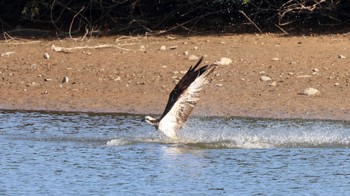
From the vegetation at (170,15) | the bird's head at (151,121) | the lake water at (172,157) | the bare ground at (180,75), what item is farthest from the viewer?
the vegetation at (170,15)

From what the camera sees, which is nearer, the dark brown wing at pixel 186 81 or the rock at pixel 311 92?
the dark brown wing at pixel 186 81

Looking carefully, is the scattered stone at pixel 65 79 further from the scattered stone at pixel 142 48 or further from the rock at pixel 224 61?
the rock at pixel 224 61

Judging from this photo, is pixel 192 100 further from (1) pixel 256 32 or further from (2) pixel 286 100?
(1) pixel 256 32

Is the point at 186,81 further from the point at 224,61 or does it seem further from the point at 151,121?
the point at 224,61

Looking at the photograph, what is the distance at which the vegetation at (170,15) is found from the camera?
1438cm

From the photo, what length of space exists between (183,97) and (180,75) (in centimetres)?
283

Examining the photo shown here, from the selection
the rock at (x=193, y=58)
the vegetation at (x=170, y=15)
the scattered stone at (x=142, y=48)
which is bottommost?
the scattered stone at (x=142, y=48)

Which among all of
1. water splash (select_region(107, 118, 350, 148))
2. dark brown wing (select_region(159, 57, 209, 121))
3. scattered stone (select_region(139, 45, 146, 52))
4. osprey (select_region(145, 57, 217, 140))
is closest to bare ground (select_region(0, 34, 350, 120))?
scattered stone (select_region(139, 45, 146, 52))

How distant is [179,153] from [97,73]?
12.0 feet

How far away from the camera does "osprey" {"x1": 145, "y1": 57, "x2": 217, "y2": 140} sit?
9.88 meters

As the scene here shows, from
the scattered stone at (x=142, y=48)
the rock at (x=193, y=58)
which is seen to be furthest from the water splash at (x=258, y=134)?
the scattered stone at (x=142, y=48)

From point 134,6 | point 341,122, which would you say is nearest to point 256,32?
point 134,6

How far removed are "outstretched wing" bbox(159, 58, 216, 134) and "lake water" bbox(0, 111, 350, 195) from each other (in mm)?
245

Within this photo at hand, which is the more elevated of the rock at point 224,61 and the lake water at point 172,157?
the rock at point 224,61
